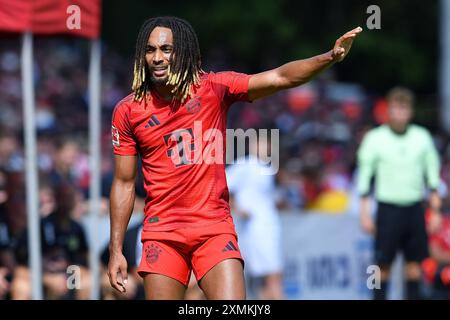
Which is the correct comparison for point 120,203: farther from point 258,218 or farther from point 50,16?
point 258,218

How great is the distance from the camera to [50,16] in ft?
34.5

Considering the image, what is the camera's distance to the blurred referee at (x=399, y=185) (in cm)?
1212

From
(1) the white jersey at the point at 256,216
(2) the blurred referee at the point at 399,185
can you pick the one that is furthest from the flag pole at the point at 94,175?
(2) the blurred referee at the point at 399,185

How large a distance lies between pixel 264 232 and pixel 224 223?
675cm

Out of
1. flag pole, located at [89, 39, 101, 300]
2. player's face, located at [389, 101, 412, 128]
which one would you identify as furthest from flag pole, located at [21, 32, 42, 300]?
player's face, located at [389, 101, 412, 128]

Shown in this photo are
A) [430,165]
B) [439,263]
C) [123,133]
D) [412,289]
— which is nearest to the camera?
[123,133]

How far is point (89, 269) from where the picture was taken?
1168cm

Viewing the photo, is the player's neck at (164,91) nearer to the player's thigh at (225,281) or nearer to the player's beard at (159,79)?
the player's beard at (159,79)

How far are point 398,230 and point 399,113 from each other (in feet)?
4.10

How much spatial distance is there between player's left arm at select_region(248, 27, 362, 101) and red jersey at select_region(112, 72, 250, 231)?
0.28 ft

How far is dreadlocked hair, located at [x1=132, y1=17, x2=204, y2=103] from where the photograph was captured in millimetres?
7078

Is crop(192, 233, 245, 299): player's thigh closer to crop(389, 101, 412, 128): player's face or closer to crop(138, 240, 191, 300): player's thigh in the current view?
crop(138, 240, 191, 300): player's thigh

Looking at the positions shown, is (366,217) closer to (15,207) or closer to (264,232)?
(264,232)

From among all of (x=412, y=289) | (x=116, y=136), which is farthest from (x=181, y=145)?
(x=412, y=289)
